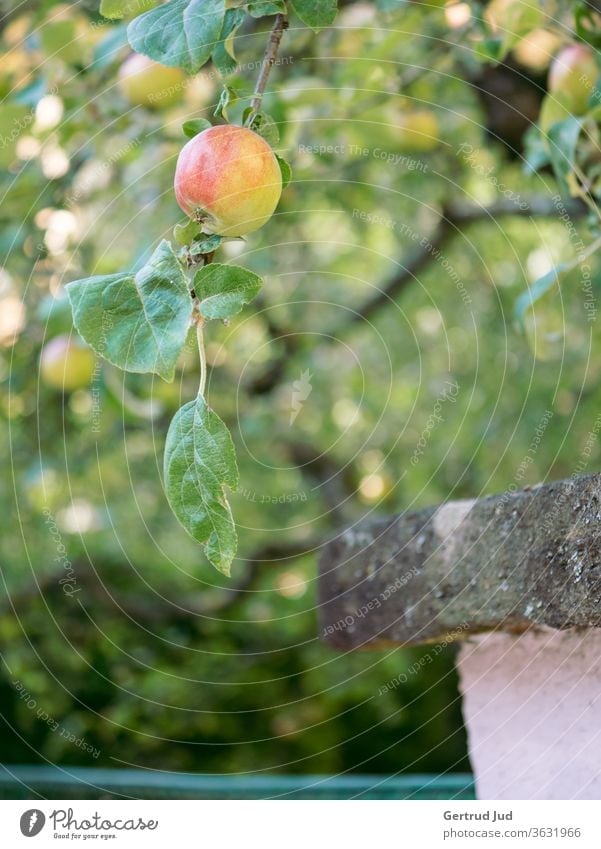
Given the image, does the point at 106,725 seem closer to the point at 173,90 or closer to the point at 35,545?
the point at 35,545

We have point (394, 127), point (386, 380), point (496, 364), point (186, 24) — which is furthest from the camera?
point (386, 380)

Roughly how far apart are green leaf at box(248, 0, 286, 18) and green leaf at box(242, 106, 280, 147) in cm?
5

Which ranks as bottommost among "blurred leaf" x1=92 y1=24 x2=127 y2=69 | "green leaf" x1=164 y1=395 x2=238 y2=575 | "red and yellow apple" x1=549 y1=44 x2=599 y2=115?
"green leaf" x1=164 y1=395 x2=238 y2=575

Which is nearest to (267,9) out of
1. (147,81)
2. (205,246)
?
(205,246)

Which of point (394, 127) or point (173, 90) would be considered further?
point (394, 127)

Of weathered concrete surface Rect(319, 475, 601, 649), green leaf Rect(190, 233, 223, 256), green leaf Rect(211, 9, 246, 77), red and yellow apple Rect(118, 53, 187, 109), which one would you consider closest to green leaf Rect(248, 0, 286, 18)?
green leaf Rect(211, 9, 246, 77)

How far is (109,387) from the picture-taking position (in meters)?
Answer: 1.10

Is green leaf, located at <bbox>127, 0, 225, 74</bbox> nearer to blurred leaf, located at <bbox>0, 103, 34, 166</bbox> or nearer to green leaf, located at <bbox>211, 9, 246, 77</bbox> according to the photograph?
green leaf, located at <bbox>211, 9, 246, 77</bbox>

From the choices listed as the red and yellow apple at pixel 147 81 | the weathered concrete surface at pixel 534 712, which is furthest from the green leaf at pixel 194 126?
the red and yellow apple at pixel 147 81

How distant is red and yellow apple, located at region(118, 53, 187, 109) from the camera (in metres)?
0.97

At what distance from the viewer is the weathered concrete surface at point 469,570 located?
41 centimetres

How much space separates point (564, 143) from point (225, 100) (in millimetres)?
358

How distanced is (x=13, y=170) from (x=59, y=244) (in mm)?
123
